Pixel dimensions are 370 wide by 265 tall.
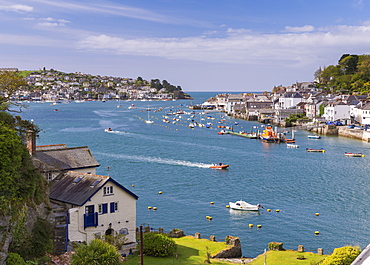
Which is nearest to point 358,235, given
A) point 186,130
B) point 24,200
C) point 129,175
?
point 24,200

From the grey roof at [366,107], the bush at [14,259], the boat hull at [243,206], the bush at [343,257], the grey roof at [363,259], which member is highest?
the grey roof at [366,107]

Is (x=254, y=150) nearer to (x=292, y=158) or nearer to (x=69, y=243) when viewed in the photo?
(x=292, y=158)

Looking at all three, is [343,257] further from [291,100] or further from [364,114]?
[291,100]

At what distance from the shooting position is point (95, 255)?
20812mm

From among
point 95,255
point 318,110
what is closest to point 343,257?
point 95,255

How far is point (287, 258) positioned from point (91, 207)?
1143cm

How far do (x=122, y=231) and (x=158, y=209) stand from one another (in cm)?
1301

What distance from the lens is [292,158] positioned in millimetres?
68250

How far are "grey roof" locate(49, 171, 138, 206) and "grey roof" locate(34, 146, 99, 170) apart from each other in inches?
76.7

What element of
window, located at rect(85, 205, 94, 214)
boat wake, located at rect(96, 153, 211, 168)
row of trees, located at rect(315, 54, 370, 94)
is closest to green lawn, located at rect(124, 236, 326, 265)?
window, located at rect(85, 205, 94, 214)

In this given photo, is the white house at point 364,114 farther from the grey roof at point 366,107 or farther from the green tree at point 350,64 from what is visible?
the green tree at point 350,64

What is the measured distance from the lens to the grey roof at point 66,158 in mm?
29578

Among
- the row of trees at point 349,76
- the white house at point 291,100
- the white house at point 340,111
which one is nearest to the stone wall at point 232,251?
the white house at point 340,111

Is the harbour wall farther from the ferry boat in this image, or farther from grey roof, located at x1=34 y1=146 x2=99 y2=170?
grey roof, located at x1=34 y1=146 x2=99 y2=170
